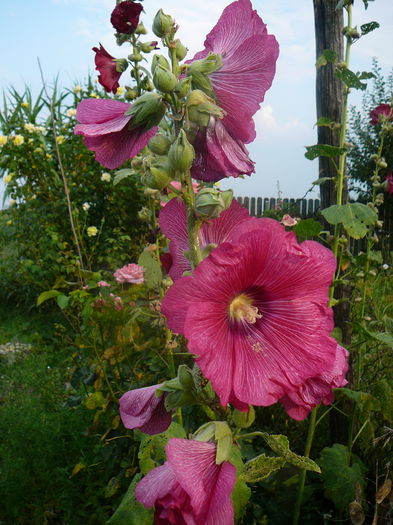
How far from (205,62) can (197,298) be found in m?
0.36

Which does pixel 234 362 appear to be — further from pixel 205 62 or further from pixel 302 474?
pixel 302 474

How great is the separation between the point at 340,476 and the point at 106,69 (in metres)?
1.71

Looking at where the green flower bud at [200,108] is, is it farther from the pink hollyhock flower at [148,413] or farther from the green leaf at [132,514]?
the green leaf at [132,514]

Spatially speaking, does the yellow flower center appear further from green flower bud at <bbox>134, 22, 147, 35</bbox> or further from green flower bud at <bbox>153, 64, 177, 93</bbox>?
green flower bud at <bbox>134, 22, 147, 35</bbox>

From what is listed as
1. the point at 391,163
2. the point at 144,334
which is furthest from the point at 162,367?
the point at 391,163

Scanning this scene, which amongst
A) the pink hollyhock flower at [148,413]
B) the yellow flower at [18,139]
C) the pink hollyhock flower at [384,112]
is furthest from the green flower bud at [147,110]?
the yellow flower at [18,139]

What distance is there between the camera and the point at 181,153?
73cm

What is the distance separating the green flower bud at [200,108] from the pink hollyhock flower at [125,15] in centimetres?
103

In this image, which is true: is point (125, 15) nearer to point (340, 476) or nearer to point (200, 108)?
point (200, 108)

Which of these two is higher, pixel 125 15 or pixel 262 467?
pixel 125 15

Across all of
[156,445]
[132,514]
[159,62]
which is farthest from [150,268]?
[159,62]

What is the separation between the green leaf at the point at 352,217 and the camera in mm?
1848

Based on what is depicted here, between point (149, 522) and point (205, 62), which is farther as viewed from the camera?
point (149, 522)

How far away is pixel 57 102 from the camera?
22.3 feet
